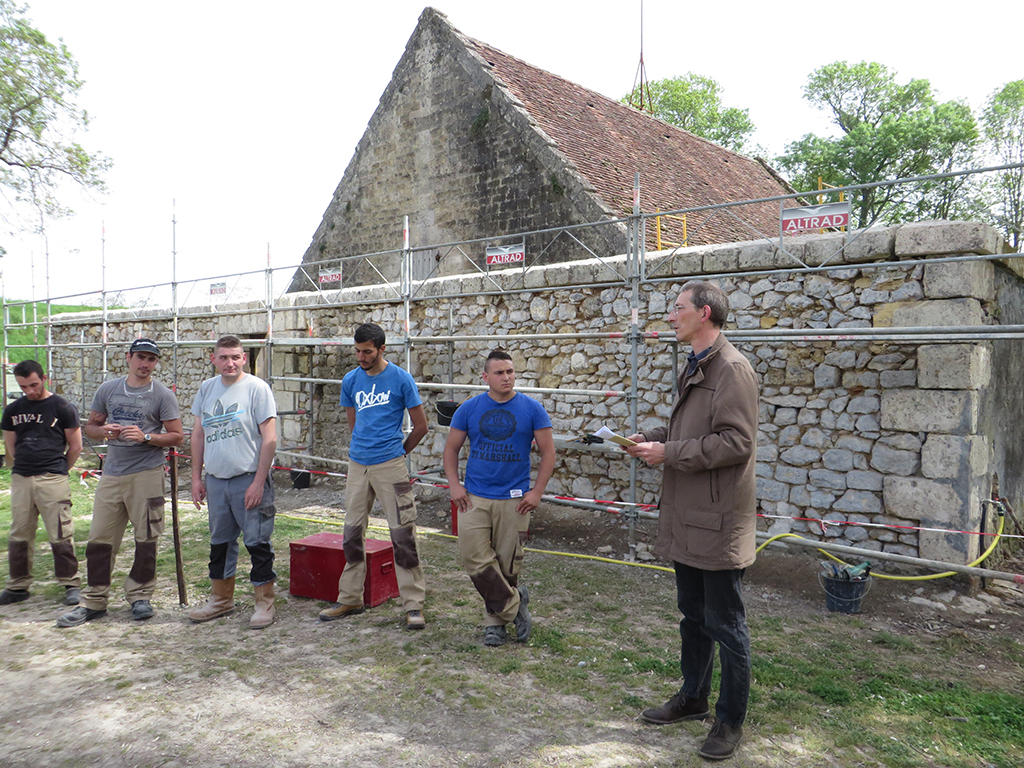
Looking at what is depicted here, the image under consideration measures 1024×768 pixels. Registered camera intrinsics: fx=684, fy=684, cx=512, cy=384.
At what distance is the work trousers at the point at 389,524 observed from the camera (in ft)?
14.2

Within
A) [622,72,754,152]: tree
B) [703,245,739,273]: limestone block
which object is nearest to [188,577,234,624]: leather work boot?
[703,245,739,273]: limestone block

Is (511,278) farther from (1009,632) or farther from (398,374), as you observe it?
(1009,632)

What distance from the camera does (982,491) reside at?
5.20 m

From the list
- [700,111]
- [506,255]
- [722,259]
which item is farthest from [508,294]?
[700,111]

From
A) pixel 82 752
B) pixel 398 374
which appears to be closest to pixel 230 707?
pixel 82 752

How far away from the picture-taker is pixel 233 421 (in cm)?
424

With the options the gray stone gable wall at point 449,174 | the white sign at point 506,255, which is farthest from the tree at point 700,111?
the white sign at point 506,255

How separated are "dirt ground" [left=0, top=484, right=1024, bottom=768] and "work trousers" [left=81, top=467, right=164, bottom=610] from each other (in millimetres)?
209

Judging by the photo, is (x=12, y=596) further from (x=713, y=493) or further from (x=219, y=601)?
(x=713, y=493)

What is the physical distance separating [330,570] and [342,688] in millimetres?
1324

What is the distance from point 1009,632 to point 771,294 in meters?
2.98

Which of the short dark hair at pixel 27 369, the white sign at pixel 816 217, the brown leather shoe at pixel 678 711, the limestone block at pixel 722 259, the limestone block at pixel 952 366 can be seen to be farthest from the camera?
the limestone block at pixel 722 259

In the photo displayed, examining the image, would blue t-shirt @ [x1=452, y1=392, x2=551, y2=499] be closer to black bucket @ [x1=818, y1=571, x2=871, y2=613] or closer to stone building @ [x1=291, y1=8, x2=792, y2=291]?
black bucket @ [x1=818, y1=571, x2=871, y2=613]

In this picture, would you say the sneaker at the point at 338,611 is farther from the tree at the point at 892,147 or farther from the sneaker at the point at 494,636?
the tree at the point at 892,147
